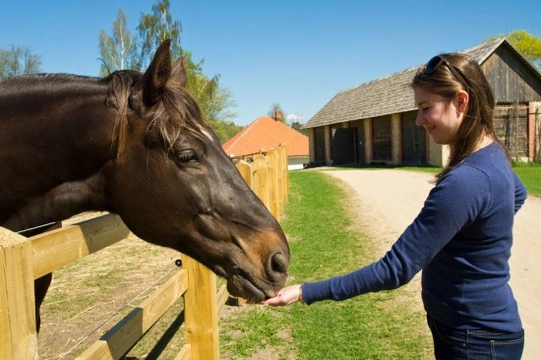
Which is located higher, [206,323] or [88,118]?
[88,118]

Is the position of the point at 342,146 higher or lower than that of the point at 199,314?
higher

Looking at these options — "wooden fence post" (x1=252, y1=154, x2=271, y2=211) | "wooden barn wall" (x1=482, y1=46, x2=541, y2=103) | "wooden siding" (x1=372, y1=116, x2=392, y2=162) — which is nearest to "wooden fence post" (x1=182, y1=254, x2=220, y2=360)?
"wooden fence post" (x1=252, y1=154, x2=271, y2=211)

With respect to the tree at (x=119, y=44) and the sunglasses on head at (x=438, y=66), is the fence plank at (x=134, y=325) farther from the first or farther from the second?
the tree at (x=119, y=44)

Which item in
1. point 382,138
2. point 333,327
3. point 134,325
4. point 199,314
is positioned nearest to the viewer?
point 134,325

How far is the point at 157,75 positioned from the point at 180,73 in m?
0.44

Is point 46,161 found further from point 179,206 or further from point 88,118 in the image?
point 179,206

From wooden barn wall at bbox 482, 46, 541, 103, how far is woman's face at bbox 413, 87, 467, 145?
23.4 metres

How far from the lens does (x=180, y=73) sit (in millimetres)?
2348

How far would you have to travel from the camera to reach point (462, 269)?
1.82 metres

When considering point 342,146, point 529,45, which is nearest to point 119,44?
point 342,146

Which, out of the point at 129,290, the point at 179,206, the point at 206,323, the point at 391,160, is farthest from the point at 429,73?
the point at 391,160

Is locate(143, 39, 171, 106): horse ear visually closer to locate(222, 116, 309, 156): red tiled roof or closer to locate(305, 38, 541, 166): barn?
locate(305, 38, 541, 166): barn

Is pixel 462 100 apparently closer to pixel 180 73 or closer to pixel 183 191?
pixel 183 191

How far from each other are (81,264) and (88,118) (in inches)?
224
